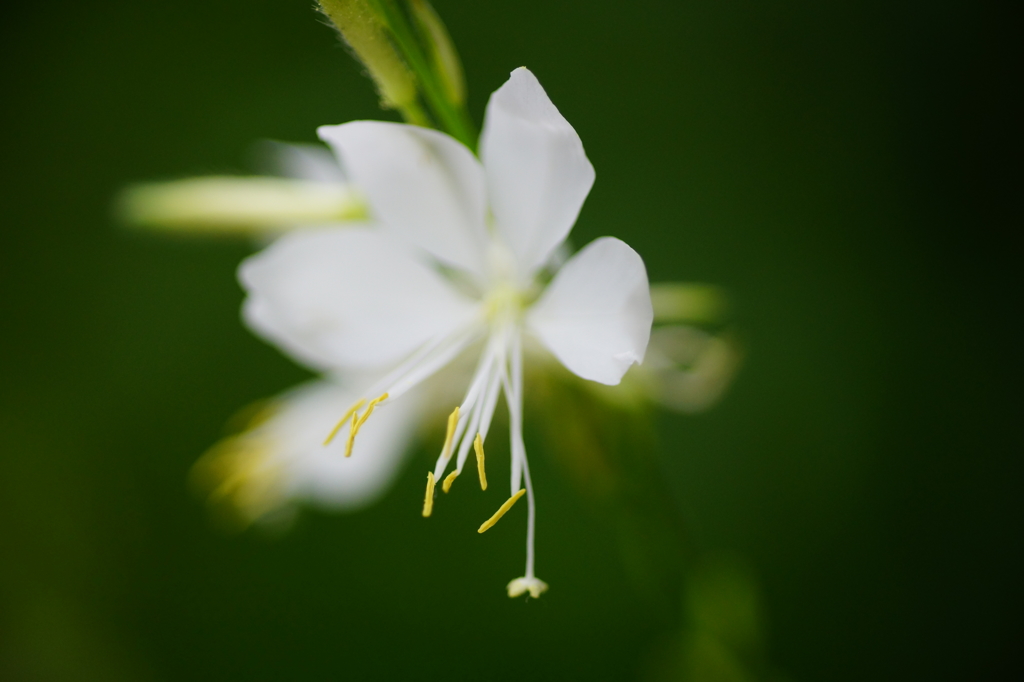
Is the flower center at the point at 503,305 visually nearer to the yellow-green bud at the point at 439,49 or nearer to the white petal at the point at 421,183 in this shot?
the white petal at the point at 421,183

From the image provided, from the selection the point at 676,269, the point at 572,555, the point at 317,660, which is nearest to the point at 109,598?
the point at 317,660

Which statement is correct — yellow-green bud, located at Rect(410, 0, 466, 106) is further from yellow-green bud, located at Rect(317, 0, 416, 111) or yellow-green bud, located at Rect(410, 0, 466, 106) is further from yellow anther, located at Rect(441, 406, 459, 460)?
yellow anther, located at Rect(441, 406, 459, 460)

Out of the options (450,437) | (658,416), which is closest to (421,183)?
(450,437)

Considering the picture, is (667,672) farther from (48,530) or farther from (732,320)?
(48,530)

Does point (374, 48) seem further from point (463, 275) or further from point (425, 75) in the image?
point (463, 275)

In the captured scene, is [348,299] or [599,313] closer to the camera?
[599,313]

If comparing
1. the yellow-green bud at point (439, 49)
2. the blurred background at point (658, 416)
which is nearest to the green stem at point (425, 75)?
the yellow-green bud at point (439, 49)
